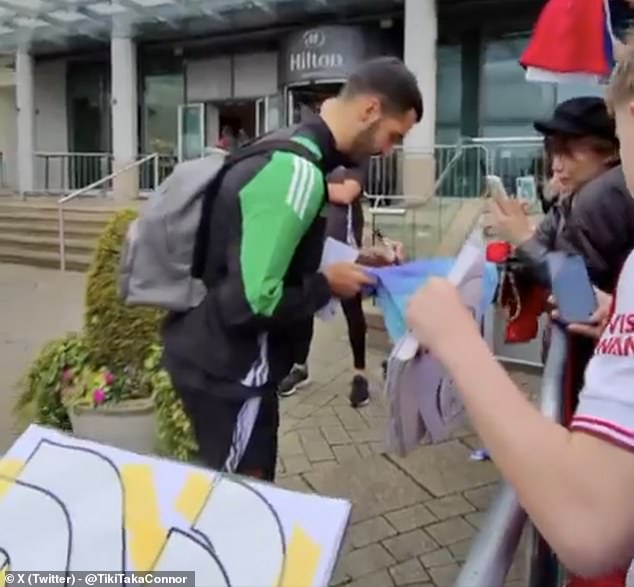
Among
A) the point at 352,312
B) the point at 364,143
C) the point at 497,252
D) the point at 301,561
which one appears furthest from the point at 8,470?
the point at 352,312

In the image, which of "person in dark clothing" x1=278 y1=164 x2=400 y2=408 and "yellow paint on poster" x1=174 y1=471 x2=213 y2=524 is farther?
"person in dark clothing" x1=278 y1=164 x2=400 y2=408

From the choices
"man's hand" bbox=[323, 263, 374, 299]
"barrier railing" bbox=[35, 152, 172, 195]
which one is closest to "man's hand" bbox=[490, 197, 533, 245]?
"man's hand" bbox=[323, 263, 374, 299]

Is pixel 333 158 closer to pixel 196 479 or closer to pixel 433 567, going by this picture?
pixel 196 479

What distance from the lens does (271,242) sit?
2.04 meters

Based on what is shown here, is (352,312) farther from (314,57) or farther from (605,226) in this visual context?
(314,57)

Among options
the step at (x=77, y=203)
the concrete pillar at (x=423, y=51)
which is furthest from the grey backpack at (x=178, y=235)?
the step at (x=77, y=203)

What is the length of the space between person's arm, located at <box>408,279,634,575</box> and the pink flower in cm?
327

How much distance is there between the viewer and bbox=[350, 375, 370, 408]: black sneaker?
5508 mm

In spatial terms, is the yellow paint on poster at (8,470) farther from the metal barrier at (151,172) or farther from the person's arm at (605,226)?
the metal barrier at (151,172)

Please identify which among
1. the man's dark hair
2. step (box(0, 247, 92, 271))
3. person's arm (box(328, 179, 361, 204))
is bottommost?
step (box(0, 247, 92, 271))

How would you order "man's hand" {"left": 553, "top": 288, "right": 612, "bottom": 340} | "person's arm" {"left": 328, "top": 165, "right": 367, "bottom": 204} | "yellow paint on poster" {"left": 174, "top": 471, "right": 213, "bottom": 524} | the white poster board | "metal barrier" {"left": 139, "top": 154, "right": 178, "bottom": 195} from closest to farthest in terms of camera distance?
the white poster board → "yellow paint on poster" {"left": 174, "top": 471, "right": 213, "bottom": 524} → "man's hand" {"left": 553, "top": 288, "right": 612, "bottom": 340} → "person's arm" {"left": 328, "top": 165, "right": 367, "bottom": 204} → "metal barrier" {"left": 139, "top": 154, "right": 178, "bottom": 195}

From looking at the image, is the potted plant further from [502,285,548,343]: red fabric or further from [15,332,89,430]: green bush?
[502,285,548,343]: red fabric

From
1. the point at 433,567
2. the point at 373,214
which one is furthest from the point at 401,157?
the point at 433,567

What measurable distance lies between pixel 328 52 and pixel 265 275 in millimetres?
14579
